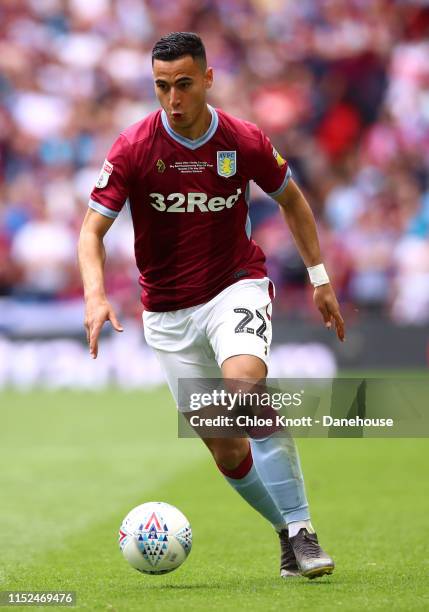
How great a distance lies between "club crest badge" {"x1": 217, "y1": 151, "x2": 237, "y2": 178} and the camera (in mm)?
6117

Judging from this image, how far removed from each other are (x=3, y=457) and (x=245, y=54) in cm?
977

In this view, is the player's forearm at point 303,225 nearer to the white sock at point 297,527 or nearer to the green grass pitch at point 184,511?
the white sock at point 297,527

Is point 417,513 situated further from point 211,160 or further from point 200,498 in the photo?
point 211,160

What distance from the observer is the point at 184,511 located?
28.2 feet

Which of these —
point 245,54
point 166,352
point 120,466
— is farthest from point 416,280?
point 166,352

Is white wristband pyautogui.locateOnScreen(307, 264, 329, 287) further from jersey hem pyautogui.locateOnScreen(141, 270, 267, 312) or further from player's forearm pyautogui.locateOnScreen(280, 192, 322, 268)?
jersey hem pyautogui.locateOnScreen(141, 270, 267, 312)

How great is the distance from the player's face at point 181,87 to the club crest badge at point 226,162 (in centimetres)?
24

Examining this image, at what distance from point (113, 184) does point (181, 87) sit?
1.83 feet

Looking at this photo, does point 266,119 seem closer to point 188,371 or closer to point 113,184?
point 188,371

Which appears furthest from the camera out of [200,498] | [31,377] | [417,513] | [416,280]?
[31,377]

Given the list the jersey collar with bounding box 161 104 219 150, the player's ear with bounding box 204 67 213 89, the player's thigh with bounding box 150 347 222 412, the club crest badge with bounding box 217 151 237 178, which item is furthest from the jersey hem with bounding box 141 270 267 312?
the player's ear with bounding box 204 67 213 89

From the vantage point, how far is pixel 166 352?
635 cm

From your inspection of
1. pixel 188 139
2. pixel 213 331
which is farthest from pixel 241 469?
pixel 188 139

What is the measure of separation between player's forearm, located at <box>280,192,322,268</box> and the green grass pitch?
159 centimetres
